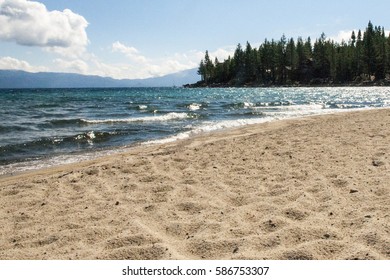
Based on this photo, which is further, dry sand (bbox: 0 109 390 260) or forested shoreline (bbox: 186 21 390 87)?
forested shoreline (bbox: 186 21 390 87)

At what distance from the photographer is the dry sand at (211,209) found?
4262 mm

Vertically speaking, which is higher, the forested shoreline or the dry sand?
the forested shoreline

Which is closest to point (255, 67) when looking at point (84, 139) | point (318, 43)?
point (318, 43)

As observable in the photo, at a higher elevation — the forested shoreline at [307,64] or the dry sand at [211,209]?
the forested shoreline at [307,64]

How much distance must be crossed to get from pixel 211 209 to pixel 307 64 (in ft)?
440

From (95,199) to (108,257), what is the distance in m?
2.42

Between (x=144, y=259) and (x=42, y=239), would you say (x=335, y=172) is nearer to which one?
(x=144, y=259)

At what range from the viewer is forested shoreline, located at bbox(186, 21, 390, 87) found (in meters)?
105

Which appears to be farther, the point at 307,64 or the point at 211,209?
the point at 307,64

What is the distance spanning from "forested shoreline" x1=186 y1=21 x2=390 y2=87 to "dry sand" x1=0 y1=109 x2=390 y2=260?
10373 cm

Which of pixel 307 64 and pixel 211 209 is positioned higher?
pixel 307 64

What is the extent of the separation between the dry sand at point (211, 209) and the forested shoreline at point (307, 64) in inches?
4084

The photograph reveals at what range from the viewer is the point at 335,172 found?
7195 millimetres

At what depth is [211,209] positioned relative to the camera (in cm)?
561
